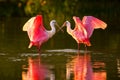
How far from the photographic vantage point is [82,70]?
14.8 m

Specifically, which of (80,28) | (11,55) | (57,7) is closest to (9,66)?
(11,55)

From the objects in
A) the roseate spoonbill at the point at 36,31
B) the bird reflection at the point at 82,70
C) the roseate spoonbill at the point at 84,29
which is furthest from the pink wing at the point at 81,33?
the roseate spoonbill at the point at 36,31

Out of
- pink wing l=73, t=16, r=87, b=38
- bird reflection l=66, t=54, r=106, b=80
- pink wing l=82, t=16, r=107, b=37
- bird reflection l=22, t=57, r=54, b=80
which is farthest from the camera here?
pink wing l=82, t=16, r=107, b=37

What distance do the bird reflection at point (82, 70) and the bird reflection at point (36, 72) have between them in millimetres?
476

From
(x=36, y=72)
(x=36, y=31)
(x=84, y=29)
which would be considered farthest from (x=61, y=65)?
(x=84, y=29)

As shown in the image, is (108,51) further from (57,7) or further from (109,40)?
(57,7)

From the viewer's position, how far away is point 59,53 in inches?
714

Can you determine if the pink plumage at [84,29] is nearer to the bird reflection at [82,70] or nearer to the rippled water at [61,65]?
the rippled water at [61,65]

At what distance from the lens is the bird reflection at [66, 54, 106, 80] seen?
45.0 feet

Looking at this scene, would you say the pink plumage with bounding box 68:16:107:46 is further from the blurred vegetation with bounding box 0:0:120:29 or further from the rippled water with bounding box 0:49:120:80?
the blurred vegetation with bounding box 0:0:120:29

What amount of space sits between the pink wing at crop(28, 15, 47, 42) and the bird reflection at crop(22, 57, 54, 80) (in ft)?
4.29

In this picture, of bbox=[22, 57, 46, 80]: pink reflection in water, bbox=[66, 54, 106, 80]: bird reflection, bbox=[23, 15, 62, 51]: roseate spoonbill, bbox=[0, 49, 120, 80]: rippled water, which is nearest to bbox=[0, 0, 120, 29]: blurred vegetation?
bbox=[23, 15, 62, 51]: roseate spoonbill

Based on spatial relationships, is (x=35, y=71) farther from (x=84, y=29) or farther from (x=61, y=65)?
(x=84, y=29)

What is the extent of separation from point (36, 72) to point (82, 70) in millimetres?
1084
